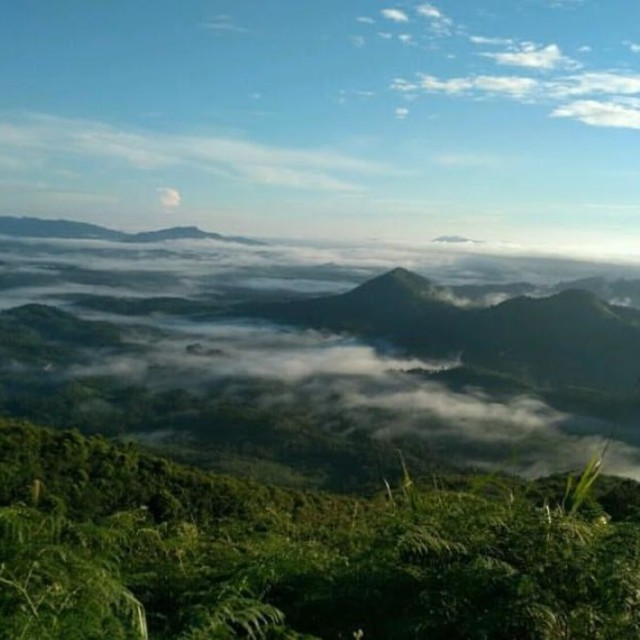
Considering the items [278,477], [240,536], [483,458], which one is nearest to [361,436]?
[483,458]

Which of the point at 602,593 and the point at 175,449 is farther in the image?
the point at 175,449

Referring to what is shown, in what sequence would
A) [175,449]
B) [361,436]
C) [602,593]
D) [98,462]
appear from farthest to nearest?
[361,436], [175,449], [98,462], [602,593]

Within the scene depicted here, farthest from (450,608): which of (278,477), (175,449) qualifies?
(175,449)

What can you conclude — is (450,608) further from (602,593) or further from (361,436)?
(361,436)

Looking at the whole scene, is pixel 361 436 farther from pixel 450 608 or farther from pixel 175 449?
pixel 450 608

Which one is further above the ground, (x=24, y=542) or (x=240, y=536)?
(x=24, y=542)

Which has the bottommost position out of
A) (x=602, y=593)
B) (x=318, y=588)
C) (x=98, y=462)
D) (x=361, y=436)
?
(x=361, y=436)

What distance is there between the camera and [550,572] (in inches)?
167

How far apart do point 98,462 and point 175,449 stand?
109750 millimetres

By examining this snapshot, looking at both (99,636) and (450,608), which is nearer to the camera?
(99,636)

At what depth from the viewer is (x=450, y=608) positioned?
408 centimetres

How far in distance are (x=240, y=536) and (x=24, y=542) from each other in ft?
26.2

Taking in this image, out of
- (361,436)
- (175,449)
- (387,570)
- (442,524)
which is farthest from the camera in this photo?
(361,436)

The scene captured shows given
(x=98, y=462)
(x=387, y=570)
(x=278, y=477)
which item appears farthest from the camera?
(x=278, y=477)
